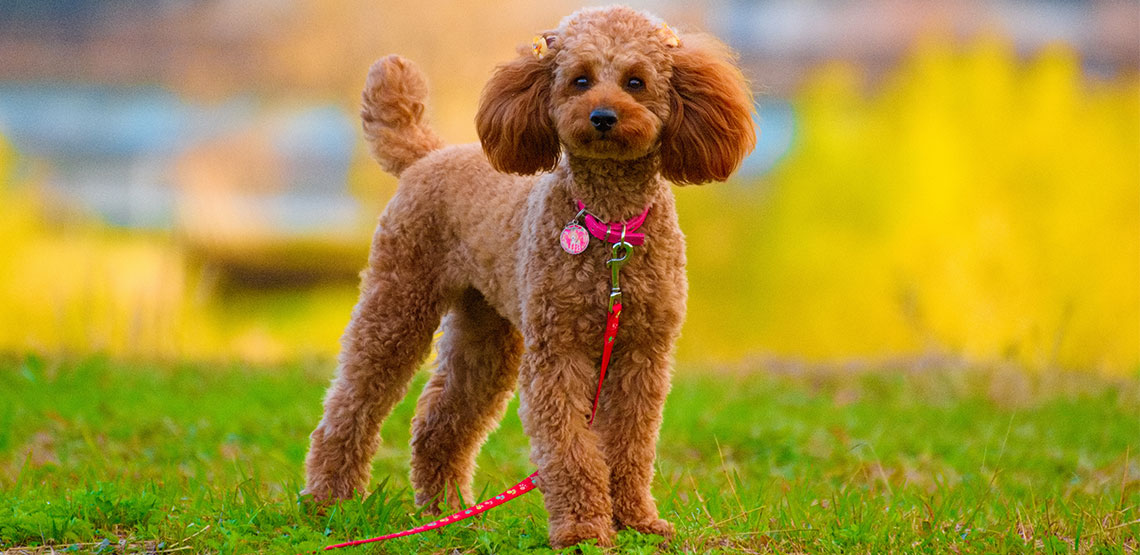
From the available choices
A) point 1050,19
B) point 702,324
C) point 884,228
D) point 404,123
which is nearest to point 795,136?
point 884,228

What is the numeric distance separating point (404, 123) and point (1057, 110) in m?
15.5

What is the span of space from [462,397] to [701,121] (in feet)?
5.02

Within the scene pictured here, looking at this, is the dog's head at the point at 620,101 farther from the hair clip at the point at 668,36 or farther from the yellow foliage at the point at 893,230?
the yellow foliage at the point at 893,230

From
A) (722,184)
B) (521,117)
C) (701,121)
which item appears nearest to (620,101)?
(701,121)

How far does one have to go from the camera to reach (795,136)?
19.6 m

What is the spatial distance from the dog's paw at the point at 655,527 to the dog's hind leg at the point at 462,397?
3.15ft

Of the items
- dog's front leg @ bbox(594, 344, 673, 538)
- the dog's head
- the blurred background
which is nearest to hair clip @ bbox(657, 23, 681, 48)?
the dog's head

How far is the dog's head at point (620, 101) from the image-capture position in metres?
3.10

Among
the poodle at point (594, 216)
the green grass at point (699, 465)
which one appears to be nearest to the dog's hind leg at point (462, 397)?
the green grass at point (699, 465)

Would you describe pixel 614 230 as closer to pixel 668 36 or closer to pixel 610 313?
pixel 610 313

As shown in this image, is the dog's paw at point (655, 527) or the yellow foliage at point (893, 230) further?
the yellow foliage at point (893, 230)

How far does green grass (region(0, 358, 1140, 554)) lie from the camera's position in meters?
3.40

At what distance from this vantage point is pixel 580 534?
3.18m

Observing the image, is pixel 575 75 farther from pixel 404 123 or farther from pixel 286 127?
pixel 286 127
